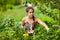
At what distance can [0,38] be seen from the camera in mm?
6469

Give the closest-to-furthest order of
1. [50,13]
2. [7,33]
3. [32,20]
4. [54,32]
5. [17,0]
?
[54,32]
[7,33]
[50,13]
[32,20]
[17,0]

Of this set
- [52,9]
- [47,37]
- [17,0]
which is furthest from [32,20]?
[17,0]

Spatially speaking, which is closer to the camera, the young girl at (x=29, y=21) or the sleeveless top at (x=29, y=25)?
the young girl at (x=29, y=21)

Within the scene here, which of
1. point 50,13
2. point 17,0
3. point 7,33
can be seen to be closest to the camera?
point 7,33

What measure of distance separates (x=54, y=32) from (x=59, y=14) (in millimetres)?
1211

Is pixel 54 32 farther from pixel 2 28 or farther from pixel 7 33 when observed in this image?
pixel 2 28

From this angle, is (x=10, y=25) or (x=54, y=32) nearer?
(x=54, y=32)

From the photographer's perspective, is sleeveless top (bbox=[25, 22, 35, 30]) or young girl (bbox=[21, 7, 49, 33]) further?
sleeveless top (bbox=[25, 22, 35, 30])

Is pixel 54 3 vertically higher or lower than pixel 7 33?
higher

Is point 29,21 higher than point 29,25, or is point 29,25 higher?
point 29,21

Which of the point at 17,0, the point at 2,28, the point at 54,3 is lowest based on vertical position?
the point at 17,0

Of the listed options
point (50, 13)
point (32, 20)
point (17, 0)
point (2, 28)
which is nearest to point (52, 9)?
point (50, 13)

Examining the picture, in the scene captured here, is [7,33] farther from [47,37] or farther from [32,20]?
[32,20]

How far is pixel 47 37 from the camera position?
618 centimetres
